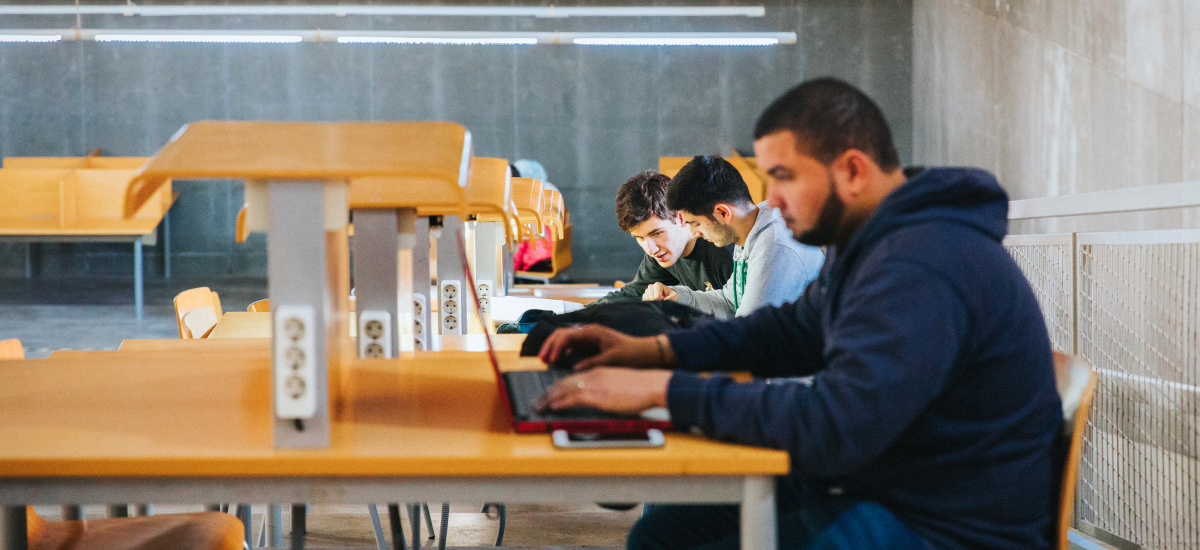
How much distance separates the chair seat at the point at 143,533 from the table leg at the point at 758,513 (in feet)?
3.07

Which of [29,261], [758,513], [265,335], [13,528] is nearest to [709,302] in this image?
[265,335]

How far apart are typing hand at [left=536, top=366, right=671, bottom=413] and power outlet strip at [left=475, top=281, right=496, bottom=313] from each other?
2409mm

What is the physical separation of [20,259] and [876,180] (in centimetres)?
1135

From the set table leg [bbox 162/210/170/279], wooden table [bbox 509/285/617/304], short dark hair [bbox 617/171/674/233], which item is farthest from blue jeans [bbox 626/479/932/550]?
table leg [bbox 162/210/170/279]

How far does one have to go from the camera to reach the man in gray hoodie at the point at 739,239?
8.08 feet

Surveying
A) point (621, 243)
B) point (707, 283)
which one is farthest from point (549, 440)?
point (621, 243)

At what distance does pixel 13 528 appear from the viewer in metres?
1.31

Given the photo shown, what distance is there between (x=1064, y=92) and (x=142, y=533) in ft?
19.9

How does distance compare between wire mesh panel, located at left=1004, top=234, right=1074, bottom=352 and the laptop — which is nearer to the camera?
the laptop

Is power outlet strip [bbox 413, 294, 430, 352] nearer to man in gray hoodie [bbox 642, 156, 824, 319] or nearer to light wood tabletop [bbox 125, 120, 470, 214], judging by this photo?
man in gray hoodie [bbox 642, 156, 824, 319]

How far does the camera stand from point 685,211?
290 centimetres

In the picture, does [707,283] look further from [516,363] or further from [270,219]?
[270,219]

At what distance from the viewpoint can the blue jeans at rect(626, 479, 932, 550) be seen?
1.09 m

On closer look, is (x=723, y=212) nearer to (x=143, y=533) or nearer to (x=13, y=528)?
(x=143, y=533)
